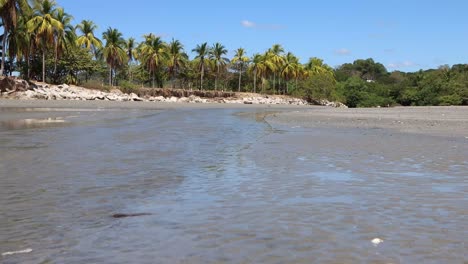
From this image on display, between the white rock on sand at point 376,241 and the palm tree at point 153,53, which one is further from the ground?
the palm tree at point 153,53

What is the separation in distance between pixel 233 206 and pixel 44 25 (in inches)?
2035

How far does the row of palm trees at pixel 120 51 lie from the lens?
4841cm

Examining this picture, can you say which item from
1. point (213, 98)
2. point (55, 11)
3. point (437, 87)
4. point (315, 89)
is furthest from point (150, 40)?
point (437, 87)

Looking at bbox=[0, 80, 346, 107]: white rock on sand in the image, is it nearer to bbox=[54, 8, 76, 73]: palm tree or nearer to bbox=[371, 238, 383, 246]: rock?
bbox=[54, 8, 76, 73]: palm tree

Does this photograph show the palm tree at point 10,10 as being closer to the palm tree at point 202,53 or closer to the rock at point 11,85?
the rock at point 11,85

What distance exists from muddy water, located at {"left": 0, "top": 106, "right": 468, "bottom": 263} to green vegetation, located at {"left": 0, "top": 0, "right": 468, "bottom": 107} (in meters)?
40.2

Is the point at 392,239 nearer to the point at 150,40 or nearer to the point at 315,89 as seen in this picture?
the point at 150,40

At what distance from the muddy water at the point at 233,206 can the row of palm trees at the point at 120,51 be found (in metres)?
40.2

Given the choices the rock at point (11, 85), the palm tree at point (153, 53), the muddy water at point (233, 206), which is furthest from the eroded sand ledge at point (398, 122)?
the palm tree at point (153, 53)

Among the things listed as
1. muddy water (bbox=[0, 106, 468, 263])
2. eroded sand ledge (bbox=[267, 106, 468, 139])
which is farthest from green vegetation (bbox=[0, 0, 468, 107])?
muddy water (bbox=[0, 106, 468, 263])

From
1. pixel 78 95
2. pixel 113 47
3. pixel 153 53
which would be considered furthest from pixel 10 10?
pixel 153 53

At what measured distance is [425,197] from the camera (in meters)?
5.16

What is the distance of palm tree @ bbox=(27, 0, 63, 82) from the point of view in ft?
165

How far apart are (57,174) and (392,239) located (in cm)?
487
